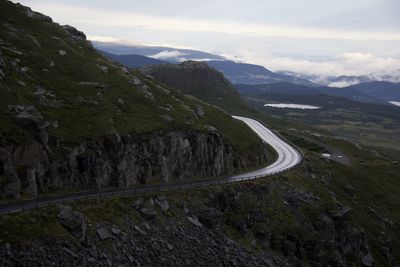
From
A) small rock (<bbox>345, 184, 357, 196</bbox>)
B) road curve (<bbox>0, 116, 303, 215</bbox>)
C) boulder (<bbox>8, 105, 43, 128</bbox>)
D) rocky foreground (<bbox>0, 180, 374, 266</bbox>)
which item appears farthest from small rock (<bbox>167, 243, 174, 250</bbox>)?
small rock (<bbox>345, 184, 357, 196</bbox>)

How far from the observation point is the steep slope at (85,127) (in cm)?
7062

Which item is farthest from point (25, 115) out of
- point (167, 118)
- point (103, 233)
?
point (167, 118)

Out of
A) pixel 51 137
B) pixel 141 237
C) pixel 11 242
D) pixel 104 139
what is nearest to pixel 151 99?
pixel 104 139

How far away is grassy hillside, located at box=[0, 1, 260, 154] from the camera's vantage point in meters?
80.1

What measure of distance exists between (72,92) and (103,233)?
42100 mm

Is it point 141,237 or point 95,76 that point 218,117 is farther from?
point 141,237

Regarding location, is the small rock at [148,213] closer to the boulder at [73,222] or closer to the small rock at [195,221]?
the small rock at [195,221]

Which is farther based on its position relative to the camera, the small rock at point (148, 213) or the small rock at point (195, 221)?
the small rock at point (195, 221)

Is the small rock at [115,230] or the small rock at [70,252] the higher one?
the small rock at [70,252]

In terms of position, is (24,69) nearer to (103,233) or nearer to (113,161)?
(113,161)

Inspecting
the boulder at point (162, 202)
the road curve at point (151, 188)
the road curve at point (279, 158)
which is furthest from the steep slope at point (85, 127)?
the boulder at point (162, 202)

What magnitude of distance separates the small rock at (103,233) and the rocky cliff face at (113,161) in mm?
12551

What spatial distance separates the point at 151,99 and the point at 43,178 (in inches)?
1808

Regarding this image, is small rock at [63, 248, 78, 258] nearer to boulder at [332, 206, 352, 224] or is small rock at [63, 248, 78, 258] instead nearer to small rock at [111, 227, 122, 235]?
small rock at [111, 227, 122, 235]
